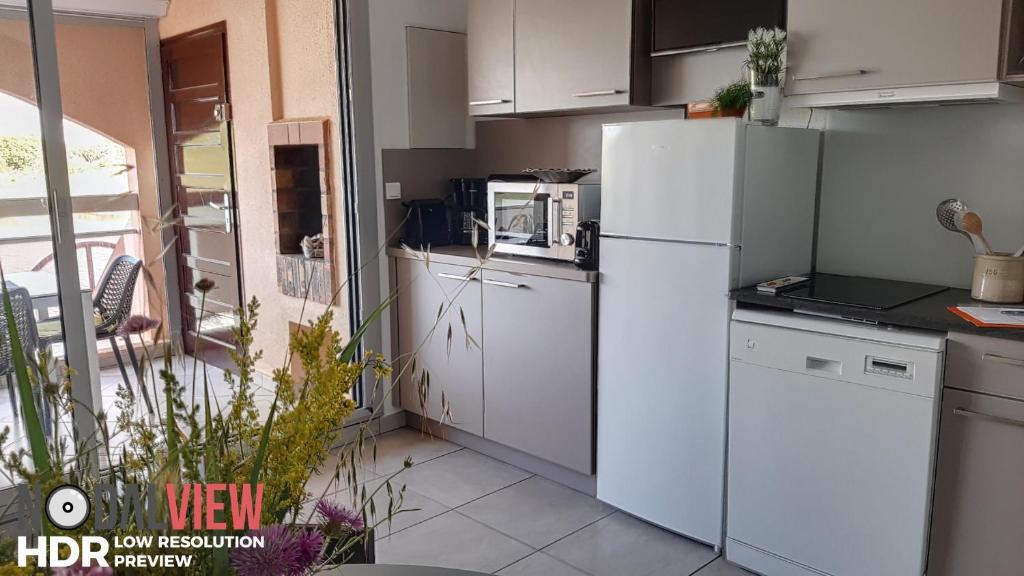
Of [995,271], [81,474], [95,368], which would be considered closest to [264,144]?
[95,368]

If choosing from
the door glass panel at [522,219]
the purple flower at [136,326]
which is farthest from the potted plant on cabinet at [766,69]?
the purple flower at [136,326]

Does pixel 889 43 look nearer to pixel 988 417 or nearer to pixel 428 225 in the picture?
pixel 988 417

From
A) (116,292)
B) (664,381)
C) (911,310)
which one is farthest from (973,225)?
(116,292)

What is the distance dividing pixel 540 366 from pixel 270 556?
262 cm

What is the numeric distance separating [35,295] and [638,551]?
241cm

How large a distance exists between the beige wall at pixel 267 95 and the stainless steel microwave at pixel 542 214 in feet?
3.00

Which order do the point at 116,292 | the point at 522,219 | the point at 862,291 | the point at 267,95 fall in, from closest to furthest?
the point at 862,291 → the point at 522,219 → the point at 116,292 → the point at 267,95

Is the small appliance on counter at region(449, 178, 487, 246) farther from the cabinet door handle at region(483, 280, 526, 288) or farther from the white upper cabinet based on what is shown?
the cabinet door handle at region(483, 280, 526, 288)

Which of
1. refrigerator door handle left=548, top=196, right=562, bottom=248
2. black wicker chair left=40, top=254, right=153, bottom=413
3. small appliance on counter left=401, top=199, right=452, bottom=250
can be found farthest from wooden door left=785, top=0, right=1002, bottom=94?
black wicker chair left=40, top=254, right=153, bottom=413

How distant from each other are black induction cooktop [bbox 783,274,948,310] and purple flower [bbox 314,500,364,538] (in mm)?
1881

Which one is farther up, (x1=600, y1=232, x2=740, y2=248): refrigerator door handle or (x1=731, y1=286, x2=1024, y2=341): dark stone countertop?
(x1=600, y1=232, x2=740, y2=248): refrigerator door handle

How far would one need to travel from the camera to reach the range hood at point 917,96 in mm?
2184

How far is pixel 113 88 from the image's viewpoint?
4.95m

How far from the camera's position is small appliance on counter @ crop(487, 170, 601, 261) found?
309 centimetres
